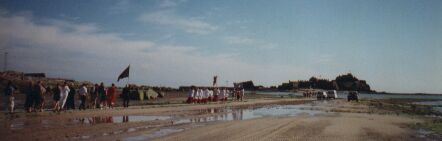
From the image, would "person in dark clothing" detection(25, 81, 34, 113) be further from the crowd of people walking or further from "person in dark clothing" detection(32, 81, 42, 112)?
"person in dark clothing" detection(32, 81, 42, 112)

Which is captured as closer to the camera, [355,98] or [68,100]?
[68,100]

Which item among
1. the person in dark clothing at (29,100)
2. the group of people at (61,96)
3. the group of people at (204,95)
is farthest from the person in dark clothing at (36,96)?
the group of people at (204,95)

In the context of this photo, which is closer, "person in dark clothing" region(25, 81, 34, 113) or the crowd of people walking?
"person in dark clothing" region(25, 81, 34, 113)

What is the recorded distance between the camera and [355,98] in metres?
67.3

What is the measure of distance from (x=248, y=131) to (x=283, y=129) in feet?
6.71

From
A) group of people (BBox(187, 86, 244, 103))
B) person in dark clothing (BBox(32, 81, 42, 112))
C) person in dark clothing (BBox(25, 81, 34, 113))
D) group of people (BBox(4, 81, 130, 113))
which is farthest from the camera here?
group of people (BBox(187, 86, 244, 103))

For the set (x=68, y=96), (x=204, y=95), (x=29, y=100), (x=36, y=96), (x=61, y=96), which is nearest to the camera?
(x=29, y=100)

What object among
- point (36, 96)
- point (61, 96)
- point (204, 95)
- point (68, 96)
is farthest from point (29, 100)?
point (204, 95)

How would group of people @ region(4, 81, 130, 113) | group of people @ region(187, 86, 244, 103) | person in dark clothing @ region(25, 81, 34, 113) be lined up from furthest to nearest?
1. group of people @ region(187, 86, 244, 103)
2. group of people @ region(4, 81, 130, 113)
3. person in dark clothing @ region(25, 81, 34, 113)

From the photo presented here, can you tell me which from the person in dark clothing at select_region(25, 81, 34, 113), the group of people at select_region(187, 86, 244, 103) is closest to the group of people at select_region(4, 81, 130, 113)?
the person in dark clothing at select_region(25, 81, 34, 113)

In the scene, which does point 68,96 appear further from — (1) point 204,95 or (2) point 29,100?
(1) point 204,95

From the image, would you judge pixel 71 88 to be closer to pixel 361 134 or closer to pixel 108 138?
pixel 108 138

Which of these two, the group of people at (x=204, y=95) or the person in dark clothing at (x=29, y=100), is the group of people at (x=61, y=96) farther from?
the group of people at (x=204, y=95)

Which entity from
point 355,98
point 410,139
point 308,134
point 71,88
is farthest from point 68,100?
point 355,98
